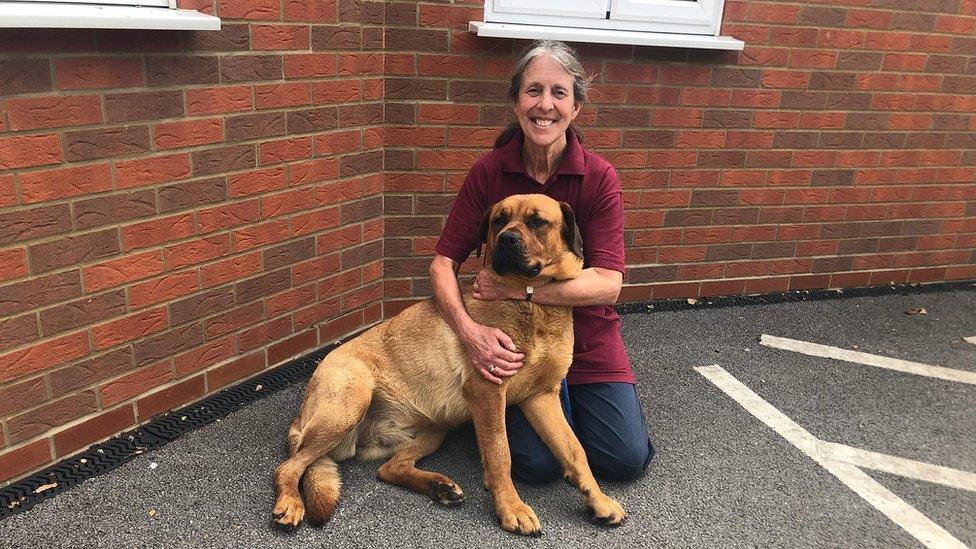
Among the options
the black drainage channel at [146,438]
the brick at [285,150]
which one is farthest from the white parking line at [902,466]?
the brick at [285,150]

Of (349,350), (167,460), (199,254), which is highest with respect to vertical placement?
(199,254)

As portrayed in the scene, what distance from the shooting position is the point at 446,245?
308 centimetres

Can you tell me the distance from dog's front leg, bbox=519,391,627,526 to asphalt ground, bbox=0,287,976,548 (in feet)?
0.26

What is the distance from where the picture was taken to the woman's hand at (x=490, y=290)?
2.81 metres

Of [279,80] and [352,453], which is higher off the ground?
[279,80]

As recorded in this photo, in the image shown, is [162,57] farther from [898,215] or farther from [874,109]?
[898,215]

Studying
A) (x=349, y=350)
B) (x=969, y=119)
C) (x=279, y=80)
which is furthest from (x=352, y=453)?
(x=969, y=119)

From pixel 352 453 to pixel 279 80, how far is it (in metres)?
1.87

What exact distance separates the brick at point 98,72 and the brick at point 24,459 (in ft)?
4.79

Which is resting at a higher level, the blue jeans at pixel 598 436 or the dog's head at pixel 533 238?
the dog's head at pixel 533 238

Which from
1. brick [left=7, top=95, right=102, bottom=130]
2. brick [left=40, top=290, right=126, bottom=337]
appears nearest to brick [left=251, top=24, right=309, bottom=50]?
brick [left=7, top=95, right=102, bottom=130]

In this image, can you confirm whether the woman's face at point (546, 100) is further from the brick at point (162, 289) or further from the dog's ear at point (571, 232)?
the brick at point (162, 289)

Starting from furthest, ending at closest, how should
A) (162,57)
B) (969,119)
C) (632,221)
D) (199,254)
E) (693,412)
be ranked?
(969,119), (632,221), (693,412), (199,254), (162,57)

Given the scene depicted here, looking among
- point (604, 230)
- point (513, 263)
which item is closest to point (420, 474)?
point (513, 263)
